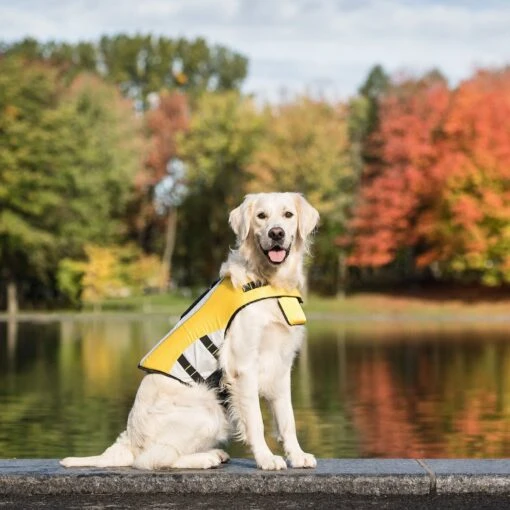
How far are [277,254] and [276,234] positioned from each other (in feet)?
0.42

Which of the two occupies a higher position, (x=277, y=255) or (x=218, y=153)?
(x=218, y=153)

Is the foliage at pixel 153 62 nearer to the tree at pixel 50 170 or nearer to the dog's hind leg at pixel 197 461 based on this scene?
the tree at pixel 50 170

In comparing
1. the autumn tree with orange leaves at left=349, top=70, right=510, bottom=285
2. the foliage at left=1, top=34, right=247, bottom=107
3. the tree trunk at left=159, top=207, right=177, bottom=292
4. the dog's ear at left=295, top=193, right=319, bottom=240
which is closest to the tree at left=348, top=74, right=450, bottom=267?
the autumn tree with orange leaves at left=349, top=70, right=510, bottom=285

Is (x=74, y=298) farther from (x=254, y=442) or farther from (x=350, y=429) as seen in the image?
(x=254, y=442)

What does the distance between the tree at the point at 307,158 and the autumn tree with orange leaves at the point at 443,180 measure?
1.60m

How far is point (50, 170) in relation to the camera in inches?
2088

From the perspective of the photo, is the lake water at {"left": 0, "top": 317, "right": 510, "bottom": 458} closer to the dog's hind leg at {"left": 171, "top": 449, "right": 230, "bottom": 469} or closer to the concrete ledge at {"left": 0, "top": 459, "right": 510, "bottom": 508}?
the dog's hind leg at {"left": 171, "top": 449, "right": 230, "bottom": 469}

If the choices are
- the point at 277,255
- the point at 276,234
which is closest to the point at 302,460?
the point at 277,255

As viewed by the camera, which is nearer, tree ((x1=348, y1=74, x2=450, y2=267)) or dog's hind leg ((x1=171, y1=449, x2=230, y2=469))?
dog's hind leg ((x1=171, y1=449, x2=230, y2=469))

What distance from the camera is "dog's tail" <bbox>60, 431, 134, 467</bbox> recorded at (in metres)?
7.05

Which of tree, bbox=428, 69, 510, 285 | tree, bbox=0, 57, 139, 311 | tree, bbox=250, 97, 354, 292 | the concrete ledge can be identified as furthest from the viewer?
tree, bbox=250, 97, 354, 292

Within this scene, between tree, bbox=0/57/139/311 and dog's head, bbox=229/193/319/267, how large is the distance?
143 ft

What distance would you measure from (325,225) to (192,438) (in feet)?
188

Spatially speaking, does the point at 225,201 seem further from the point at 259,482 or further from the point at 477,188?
Answer: the point at 259,482
